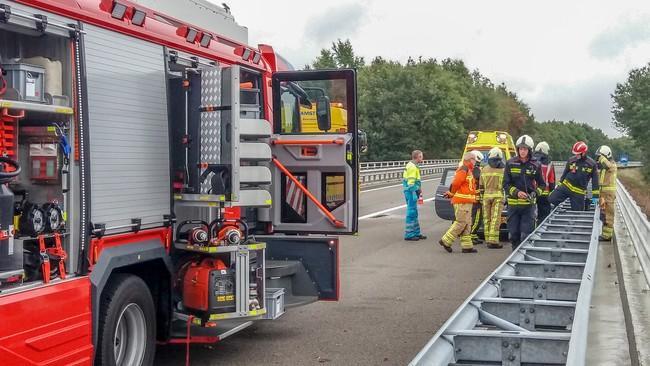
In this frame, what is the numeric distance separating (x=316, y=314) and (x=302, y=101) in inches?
93.2

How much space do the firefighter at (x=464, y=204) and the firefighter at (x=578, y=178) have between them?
1544 mm

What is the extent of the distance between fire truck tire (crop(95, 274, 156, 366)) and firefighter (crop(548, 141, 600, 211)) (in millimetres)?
9252

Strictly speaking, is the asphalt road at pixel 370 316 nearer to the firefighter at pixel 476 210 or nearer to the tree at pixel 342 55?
the firefighter at pixel 476 210

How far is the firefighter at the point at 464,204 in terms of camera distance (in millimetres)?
13305

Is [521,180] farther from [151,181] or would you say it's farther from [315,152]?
[151,181]

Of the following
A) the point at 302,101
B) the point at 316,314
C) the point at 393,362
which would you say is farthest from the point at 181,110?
the point at 316,314

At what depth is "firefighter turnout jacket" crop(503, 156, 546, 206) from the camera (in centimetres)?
1155

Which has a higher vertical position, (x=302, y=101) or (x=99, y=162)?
(x=302, y=101)

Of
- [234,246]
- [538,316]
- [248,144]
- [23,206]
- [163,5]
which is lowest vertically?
[538,316]

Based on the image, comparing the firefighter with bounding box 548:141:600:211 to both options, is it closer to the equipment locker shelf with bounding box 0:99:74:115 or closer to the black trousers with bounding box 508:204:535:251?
the black trousers with bounding box 508:204:535:251

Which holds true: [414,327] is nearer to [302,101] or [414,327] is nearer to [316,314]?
[316,314]

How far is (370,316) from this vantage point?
839 cm

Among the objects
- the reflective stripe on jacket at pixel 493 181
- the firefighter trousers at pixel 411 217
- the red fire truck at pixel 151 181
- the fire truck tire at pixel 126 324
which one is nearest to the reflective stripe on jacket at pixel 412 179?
the firefighter trousers at pixel 411 217

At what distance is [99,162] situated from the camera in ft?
16.6
